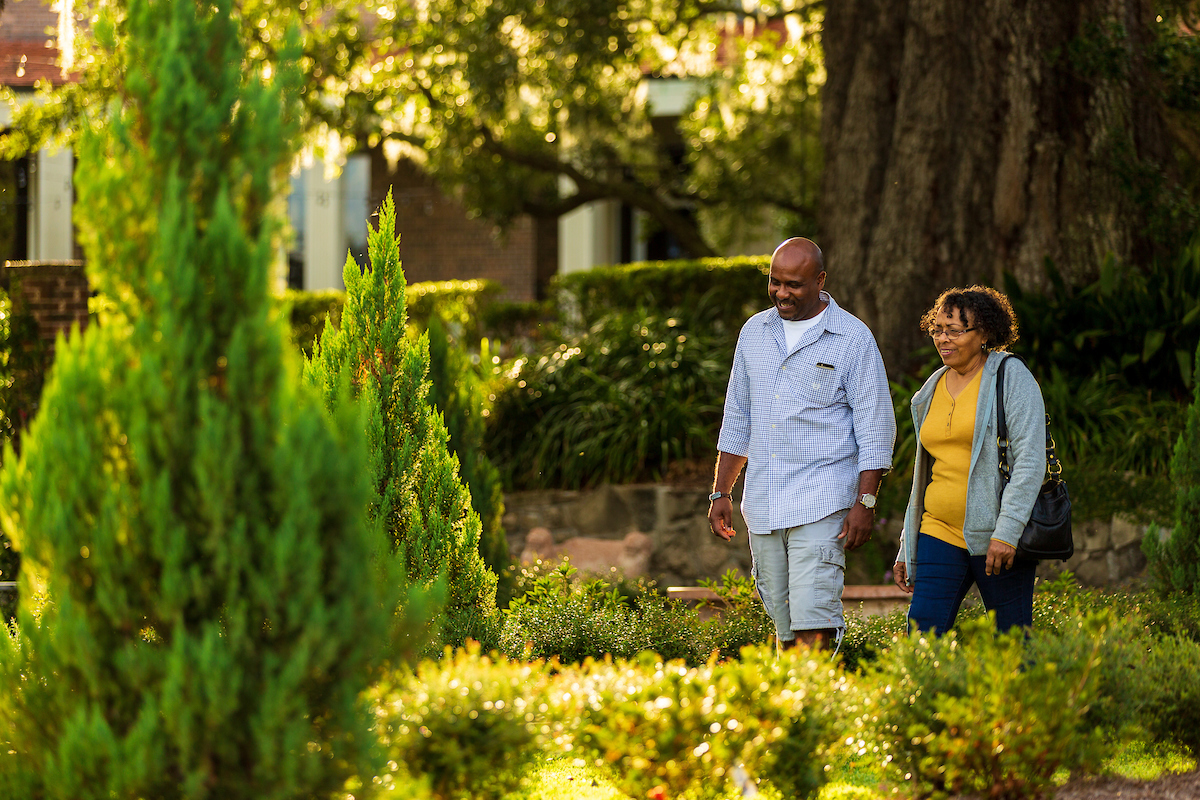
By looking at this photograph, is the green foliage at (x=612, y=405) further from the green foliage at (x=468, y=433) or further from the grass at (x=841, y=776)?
the grass at (x=841, y=776)

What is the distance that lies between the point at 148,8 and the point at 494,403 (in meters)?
7.39

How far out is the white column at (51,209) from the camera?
553 inches

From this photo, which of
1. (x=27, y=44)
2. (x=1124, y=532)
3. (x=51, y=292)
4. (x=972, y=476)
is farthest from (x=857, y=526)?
(x=27, y=44)

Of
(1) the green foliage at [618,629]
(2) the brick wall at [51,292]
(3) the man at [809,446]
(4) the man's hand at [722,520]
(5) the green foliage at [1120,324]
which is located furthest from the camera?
(5) the green foliage at [1120,324]

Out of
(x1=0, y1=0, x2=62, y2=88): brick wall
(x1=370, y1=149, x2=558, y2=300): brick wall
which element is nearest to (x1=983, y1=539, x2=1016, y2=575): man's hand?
(x1=0, y1=0, x2=62, y2=88): brick wall

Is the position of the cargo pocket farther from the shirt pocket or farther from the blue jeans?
the shirt pocket

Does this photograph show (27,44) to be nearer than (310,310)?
No

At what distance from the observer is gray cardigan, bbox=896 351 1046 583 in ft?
13.9

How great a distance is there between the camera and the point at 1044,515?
4316mm

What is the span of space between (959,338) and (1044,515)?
0.66 metres

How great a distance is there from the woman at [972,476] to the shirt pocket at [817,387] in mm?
331

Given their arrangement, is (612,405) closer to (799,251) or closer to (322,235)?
(799,251)

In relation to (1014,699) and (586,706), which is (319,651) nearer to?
(586,706)

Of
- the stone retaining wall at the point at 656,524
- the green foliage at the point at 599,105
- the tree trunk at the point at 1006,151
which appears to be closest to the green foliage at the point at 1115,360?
the tree trunk at the point at 1006,151
